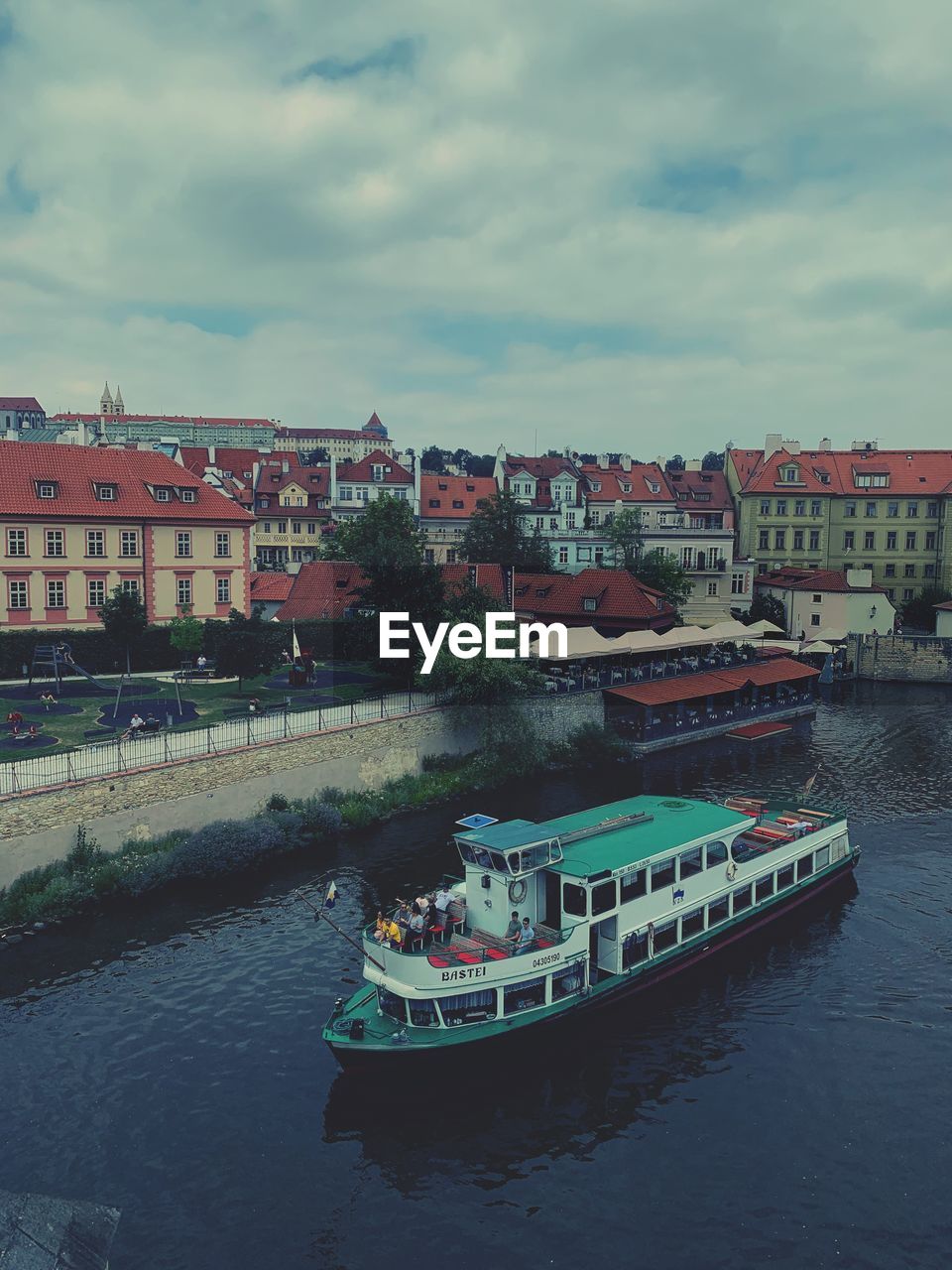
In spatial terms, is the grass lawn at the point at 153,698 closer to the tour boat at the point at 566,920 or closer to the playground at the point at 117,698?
the playground at the point at 117,698

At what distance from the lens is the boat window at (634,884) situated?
2795 centimetres

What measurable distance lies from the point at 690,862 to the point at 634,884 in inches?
118

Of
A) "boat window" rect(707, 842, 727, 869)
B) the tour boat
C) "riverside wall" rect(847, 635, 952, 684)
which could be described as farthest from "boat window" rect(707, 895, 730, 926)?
"riverside wall" rect(847, 635, 952, 684)

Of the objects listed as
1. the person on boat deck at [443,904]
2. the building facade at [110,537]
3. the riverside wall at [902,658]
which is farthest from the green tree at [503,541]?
the person on boat deck at [443,904]

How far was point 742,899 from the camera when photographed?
32.7 m

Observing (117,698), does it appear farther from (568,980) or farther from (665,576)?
(665,576)

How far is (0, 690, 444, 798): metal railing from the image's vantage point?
1362 inches

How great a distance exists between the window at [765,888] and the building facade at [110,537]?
4206 centimetres

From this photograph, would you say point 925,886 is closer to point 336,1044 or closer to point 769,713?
point 336,1044

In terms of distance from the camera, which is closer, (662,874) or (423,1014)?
(423,1014)

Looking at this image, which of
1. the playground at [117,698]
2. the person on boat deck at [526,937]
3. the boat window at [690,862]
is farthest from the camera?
the playground at [117,698]

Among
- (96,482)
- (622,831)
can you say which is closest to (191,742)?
(622,831)

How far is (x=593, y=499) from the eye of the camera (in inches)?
4112

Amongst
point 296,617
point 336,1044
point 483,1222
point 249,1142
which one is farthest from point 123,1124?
point 296,617
